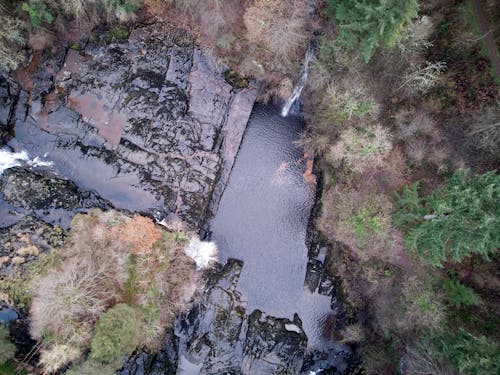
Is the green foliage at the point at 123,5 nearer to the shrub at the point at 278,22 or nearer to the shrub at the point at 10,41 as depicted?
the shrub at the point at 10,41

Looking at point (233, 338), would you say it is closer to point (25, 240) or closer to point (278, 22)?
point (25, 240)

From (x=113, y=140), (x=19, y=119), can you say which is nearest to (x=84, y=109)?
(x=113, y=140)

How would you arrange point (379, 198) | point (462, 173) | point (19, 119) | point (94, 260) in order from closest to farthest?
point (462, 173)
point (94, 260)
point (379, 198)
point (19, 119)

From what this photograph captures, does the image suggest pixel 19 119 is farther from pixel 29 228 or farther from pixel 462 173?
pixel 462 173

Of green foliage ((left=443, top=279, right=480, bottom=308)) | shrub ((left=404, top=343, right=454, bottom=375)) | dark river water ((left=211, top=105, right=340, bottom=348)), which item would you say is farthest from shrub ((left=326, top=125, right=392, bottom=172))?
shrub ((left=404, top=343, right=454, bottom=375))

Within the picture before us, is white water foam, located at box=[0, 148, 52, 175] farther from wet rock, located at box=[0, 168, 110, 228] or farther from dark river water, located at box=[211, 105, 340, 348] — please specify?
dark river water, located at box=[211, 105, 340, 348]

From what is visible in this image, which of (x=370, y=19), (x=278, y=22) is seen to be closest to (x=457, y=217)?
(x=370, y=19)

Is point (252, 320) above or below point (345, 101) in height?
below
